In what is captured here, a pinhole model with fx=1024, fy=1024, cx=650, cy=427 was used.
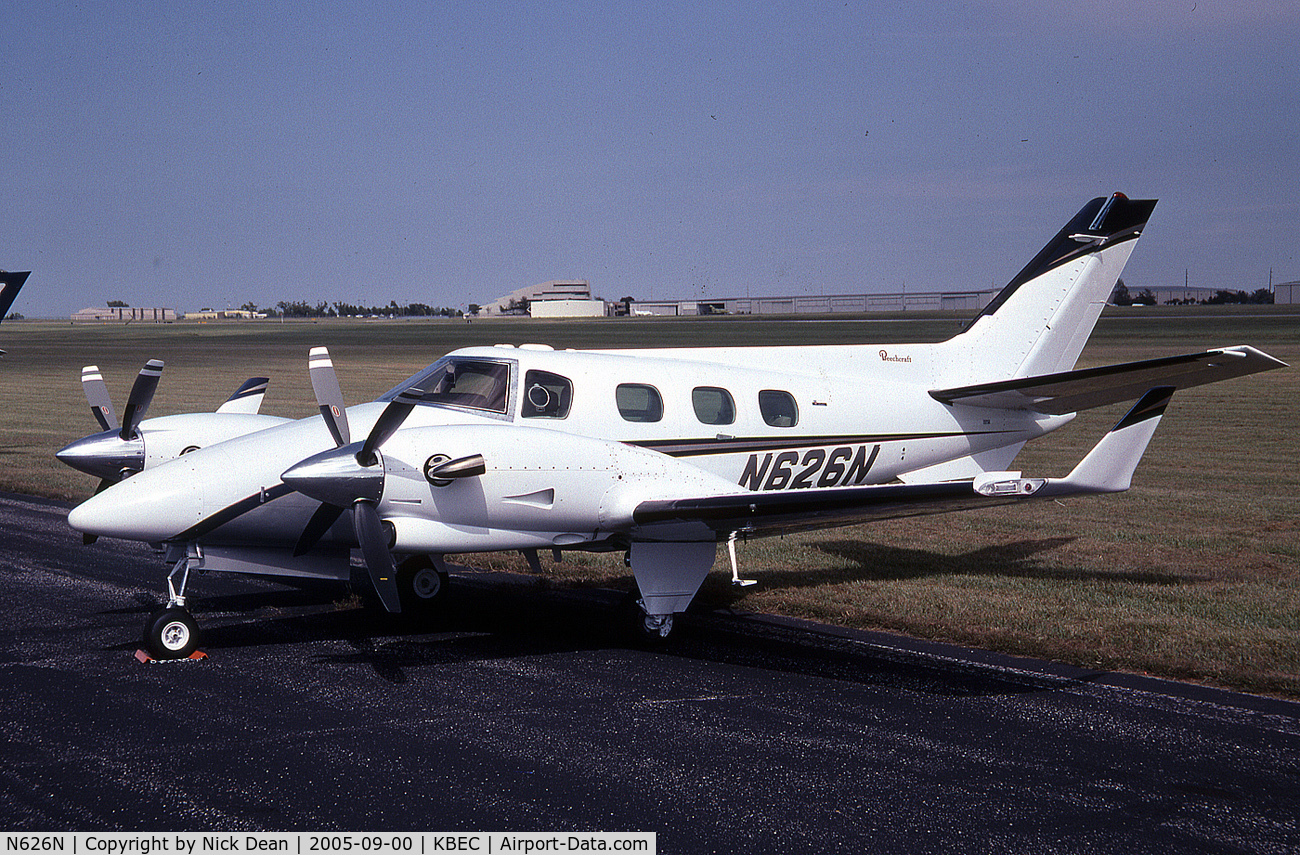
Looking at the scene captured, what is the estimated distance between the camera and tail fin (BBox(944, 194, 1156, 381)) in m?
13.9

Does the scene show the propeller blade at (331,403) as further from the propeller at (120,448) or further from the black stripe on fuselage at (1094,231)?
the black stripe on fuselage at (1094,231)

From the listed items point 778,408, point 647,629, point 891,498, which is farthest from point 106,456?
point 891,498

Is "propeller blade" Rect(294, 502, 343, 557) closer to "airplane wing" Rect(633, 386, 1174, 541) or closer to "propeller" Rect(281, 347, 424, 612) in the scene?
"propeller" Rect(281, 347, 424, 612)

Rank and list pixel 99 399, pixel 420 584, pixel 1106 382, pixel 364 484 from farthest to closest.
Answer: pixel 99 399 → pixel 420 584 → pixel 1106 382 → pixel 364 484

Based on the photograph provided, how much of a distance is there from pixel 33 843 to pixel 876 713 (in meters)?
6.00

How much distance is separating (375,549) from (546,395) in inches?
98.1

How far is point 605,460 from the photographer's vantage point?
32.4ft

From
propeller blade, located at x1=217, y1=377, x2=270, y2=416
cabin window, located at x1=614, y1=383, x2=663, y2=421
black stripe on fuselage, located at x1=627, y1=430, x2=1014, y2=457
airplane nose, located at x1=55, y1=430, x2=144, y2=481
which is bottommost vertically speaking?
airplane nose, located at x1=55, y1=430, x2=144, y2=481

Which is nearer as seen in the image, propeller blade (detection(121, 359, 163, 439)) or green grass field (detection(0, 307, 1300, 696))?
green grass field (detection(0, 307, 1300, 696))

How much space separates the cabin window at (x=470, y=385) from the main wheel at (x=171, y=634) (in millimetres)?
3130

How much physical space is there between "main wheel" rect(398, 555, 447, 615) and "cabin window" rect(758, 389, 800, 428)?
427 centimetres

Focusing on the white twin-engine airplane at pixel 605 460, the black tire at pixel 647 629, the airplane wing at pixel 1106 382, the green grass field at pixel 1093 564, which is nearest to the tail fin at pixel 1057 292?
the white twin-engine airplane at pixel 605 460
